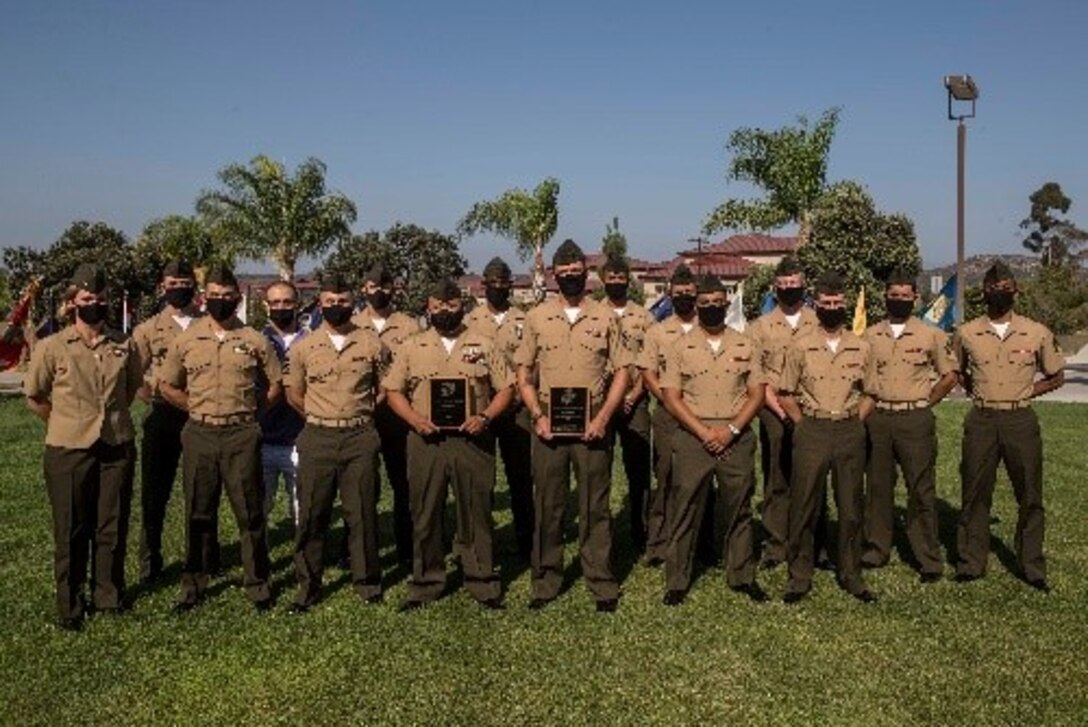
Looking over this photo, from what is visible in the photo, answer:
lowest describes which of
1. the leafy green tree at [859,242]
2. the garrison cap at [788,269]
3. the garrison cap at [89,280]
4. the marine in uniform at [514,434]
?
the marine in uniform at [514,434]

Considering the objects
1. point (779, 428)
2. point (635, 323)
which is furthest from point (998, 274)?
point (635, 323)

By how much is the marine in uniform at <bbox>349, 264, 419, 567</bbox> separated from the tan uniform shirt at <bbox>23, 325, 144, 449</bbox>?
179 centimetres

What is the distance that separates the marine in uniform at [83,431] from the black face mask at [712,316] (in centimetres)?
352

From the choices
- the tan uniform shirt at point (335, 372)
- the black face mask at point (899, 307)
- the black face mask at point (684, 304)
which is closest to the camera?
the tan uniform shirt at point (335, 372)

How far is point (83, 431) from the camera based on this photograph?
5738 mm

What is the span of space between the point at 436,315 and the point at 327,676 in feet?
7.20

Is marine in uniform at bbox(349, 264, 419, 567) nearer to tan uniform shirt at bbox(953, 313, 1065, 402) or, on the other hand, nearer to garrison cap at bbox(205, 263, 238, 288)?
garrison cap at bbox(205, 263, 238, 288)

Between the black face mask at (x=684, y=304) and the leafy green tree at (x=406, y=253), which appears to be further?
the leafy green tree at (x=406, y=253)

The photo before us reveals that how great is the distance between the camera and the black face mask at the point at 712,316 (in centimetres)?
610

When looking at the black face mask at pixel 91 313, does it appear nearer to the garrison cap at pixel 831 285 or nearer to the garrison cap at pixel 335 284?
the garrison cap at pixel 335 284

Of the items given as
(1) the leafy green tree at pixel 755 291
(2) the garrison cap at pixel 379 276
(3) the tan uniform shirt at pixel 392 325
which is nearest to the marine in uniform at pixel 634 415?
(3) the tan uniform shirt at pixel 392 325

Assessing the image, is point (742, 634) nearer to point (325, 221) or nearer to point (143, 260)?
point (143, 260)

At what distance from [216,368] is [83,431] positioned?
824 mm

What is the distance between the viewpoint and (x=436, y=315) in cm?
605
